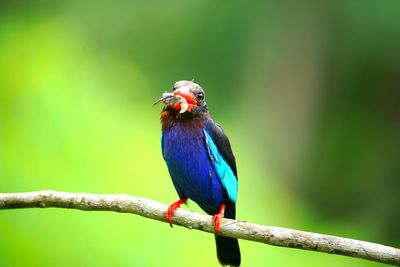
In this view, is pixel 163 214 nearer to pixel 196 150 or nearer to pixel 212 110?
pixel 196 150

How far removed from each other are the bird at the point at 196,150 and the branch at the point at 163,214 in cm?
35

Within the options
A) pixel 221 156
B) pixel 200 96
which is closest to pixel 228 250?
pixel 221 156

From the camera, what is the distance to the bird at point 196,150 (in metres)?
4.90

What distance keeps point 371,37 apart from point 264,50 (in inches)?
57.8

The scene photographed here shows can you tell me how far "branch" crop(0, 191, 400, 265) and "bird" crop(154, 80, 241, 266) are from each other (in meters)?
0.35

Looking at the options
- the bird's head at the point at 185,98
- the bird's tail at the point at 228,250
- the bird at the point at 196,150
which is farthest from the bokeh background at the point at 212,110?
the bird's head at the point at 185,98

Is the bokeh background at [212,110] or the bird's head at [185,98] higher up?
the bokeh background at [212,110]

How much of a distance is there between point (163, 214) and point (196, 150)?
21.8 inches

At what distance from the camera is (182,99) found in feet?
15.8

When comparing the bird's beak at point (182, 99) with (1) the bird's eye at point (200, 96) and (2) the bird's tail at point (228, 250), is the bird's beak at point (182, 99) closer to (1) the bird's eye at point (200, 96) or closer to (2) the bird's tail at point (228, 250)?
(1) the bird's eye at point (200, 96)

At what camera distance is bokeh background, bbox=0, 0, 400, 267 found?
21.4 feet

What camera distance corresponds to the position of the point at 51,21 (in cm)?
978

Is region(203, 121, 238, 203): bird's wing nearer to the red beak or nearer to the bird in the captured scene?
the bird

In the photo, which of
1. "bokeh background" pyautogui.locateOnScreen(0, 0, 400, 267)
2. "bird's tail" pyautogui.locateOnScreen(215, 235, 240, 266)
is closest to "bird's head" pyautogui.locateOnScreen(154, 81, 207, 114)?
"bird's tail" pyautogui.locateOnScreen(215, 235, 240, 266)
